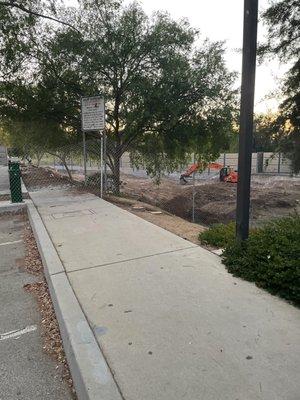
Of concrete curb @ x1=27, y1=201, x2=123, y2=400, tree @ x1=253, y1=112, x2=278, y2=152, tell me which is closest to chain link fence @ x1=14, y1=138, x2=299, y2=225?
tree @ x1=253, y1=112, x2=278, y2=152

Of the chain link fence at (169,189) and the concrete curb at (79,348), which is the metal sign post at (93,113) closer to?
the chain link fence at (169,189)

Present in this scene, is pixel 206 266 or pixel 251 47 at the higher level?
pixel 251 47

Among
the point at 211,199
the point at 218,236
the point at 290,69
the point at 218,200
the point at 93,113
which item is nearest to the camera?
the point at 218,236

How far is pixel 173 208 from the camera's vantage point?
17.5 m

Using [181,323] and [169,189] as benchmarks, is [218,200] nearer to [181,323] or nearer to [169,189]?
[169,189]

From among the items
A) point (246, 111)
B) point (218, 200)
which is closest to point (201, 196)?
point (218, 200)

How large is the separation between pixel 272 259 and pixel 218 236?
1561 mm

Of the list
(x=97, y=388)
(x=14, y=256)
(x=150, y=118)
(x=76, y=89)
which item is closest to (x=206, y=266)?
(x=97, y=388)

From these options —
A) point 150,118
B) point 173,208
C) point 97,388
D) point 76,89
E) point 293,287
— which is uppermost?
point 76,89

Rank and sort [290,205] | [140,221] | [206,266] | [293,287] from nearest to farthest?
[293,287] → [206,266] → [140,221] → [290,205]

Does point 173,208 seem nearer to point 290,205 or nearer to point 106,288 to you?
point 290,205

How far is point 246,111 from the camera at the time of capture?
14.3 ft

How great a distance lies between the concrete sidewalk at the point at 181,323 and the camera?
2.51m

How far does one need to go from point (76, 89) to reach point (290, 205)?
10.6m
